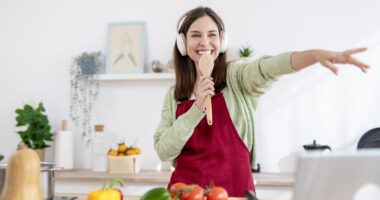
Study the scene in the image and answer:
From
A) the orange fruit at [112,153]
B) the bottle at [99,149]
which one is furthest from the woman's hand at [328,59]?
the bottle at [99,149]

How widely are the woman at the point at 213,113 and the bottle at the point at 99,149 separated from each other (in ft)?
4.25

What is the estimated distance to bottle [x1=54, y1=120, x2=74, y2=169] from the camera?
2684 mm

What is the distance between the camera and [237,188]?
1.34m

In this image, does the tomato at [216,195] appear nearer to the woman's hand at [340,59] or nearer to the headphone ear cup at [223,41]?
the woman's hand at [340,59]

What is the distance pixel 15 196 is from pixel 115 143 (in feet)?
6.13

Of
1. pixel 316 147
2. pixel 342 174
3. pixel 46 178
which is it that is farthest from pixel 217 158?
pixel 316 147

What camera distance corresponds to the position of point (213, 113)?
1430 millimetres

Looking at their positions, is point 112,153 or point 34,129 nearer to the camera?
point 112,153

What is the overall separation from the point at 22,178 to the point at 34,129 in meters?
1.86

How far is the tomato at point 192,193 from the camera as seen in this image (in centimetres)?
91

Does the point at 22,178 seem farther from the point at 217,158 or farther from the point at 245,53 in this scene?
the point at 245,53

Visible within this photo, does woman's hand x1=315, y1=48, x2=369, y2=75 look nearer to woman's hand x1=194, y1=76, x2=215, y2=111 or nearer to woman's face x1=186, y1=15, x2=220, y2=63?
woman's hand x1=194, y1=76, x2=215, y2=111

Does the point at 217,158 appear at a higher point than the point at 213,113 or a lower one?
lower

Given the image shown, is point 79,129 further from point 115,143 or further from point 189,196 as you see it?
point 189,196
